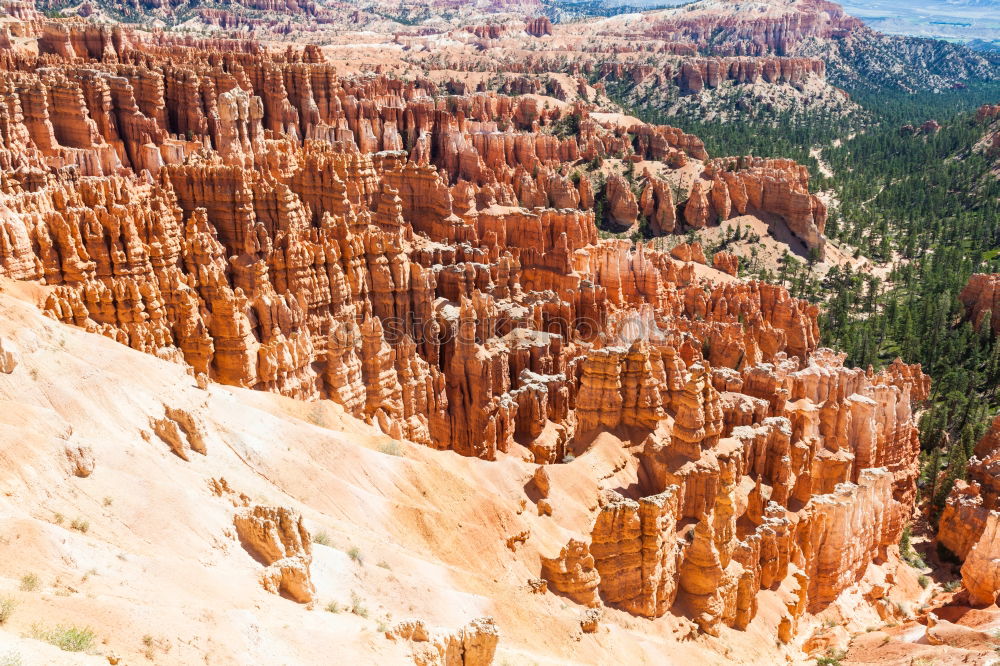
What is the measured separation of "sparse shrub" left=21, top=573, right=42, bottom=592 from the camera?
8367 millimetres

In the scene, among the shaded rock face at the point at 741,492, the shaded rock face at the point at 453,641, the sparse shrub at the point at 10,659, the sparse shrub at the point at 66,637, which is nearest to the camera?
the sparse shrub at the point at 10,659

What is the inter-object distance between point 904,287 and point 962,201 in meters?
27.7

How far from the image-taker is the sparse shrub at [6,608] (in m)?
7.45

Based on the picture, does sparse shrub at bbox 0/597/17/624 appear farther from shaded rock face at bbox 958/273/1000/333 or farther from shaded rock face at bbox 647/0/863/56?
shaded rock face at bbox 647/0/863/56

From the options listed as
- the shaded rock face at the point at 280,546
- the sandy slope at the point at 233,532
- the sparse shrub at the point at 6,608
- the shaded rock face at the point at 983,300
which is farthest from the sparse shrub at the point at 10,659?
the shaded rock face at the point at 983,300

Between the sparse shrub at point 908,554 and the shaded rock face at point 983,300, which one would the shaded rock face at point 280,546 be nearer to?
the sparse shrub at point 908,554

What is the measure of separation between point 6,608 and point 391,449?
445 inches

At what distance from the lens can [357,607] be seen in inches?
456

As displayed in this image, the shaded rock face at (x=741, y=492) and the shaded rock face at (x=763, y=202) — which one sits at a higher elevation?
the shaded rock face at (x=741, y=492)

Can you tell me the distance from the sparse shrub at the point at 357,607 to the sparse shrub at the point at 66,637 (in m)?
4.21

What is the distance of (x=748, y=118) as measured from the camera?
121188 mm

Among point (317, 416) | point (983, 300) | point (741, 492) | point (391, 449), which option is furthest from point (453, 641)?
point (983, 300)

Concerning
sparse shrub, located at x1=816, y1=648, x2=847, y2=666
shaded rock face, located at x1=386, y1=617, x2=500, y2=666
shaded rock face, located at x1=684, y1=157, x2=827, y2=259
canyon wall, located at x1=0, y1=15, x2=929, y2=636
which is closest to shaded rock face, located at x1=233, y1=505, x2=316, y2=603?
canyon wall, located at x1=0, y1=15, x2=929, y2=636

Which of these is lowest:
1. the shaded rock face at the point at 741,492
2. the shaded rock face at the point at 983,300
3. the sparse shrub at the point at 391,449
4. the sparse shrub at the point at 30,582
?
the shaded rock face at the point at 983,300
